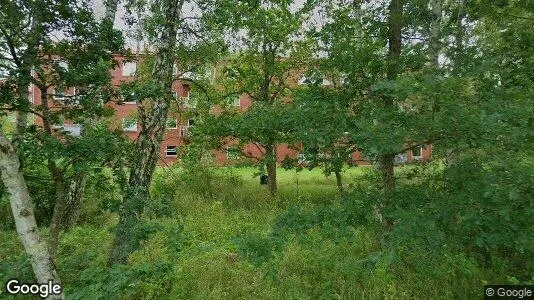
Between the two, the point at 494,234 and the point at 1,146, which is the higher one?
the point at 1,146

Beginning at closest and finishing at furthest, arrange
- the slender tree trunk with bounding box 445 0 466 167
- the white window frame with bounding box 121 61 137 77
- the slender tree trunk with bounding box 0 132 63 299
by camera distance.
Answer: the slender tree trunk with bounding box 0 132 63 299, the slender tree trunk with bounding box 445 0 466 167, the white window frame with bounding box 121 61 137 77

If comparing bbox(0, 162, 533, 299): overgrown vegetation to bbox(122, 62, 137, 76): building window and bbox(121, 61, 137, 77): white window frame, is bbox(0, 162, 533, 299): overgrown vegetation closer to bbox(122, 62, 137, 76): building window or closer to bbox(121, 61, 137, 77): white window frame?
bbox(121, 61, 137, 77): white window frame

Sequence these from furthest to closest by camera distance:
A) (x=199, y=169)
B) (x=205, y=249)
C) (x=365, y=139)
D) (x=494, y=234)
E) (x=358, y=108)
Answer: (x=199, y=169)
(x=205, y=249)
(x=358, y=108)
(x=365, y=139)
(x=494, y=234)

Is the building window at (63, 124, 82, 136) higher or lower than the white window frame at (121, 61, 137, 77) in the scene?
lower

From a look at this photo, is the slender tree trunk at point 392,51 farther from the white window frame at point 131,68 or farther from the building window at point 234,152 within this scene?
the building window at point 234,152

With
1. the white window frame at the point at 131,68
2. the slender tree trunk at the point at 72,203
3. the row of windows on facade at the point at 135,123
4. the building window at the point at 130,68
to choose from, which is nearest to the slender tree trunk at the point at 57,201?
the white window frame at the point at 131,68

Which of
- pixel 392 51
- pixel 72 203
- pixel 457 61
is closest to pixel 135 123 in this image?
pixel 72 203

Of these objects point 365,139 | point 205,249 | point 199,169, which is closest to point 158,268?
point 205,249

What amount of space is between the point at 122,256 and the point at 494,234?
5263 millimetres

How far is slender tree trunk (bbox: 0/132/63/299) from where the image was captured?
4.00 metres

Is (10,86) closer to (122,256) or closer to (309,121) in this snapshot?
(122,256)

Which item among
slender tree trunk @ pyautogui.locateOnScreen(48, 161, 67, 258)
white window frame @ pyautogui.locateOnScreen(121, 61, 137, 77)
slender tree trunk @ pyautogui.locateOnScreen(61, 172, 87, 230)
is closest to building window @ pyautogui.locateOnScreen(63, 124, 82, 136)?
slender tree trunk @ pyautogui.locateOnScreen(48, 161, 67, 258)

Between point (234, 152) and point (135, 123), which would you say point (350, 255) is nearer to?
point (234, 152)

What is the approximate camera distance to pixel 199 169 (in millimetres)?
13758
